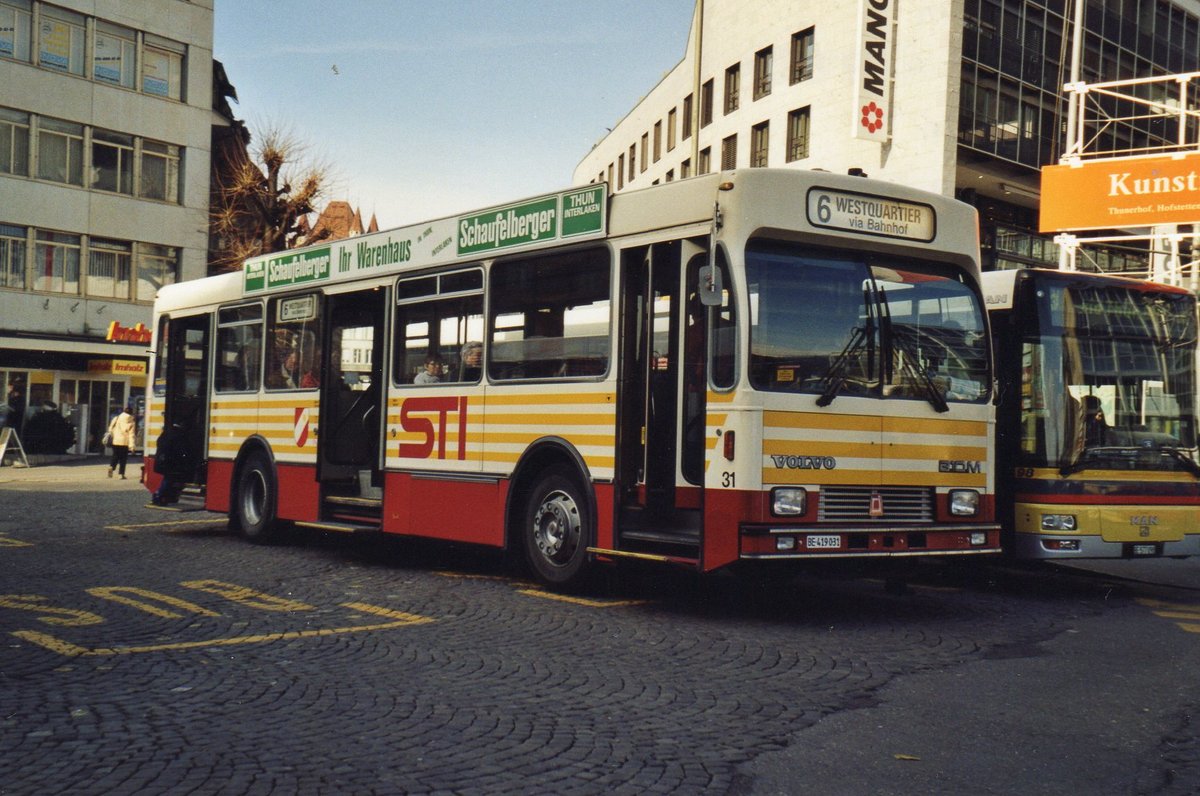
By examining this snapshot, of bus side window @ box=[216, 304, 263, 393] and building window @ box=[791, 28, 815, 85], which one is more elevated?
building window @ box=[791, 28, 815, 85]

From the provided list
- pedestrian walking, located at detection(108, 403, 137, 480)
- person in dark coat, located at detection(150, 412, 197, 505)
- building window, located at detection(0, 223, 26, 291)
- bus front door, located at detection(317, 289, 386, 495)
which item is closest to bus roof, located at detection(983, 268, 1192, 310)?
bus front door, located at detection(317, 289, 386, 495)

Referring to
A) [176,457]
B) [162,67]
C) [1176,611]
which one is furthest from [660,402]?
[162,67]

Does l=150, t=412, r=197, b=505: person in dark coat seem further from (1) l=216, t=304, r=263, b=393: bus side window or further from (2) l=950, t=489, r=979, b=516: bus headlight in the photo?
(2) l=950, t=489, r=979, b=516: bus headlight

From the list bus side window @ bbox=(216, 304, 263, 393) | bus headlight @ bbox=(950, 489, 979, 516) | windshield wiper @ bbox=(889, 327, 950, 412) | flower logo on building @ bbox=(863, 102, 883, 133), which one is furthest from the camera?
flower logo on building @ bbox=(863, 102, 883, 133)

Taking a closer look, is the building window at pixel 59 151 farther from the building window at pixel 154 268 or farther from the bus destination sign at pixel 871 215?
the bus destination sign at pixel 871 215

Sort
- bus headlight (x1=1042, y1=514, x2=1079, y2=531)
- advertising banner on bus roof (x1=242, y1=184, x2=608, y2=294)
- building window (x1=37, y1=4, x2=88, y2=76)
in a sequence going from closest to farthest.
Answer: advertising banner on bus roof (x1=242, y1=184, x2=608, y2=294)
bus headlight (x1=1042, y1=514, x2=1079, y2=531)
building window (x1=37, y1=4, x2=88, y2=76)

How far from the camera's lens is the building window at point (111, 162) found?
3897cm

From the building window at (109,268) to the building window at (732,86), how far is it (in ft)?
64.5

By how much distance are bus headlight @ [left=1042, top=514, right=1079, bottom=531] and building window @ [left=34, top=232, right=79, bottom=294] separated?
110 feet

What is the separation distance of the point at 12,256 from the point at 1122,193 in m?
29.7

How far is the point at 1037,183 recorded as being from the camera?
→ 37188mm

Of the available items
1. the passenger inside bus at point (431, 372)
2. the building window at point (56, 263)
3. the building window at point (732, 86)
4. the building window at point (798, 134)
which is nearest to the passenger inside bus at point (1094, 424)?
the passenger inside bus at point (431, 372)

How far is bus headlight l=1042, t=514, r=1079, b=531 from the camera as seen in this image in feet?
35.3

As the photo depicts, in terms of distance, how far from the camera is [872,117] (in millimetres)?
33719
